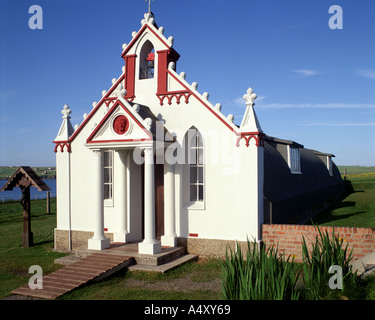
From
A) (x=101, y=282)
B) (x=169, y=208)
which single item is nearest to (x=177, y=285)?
(x=101, y=282)

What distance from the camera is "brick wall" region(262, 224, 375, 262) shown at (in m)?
10.7

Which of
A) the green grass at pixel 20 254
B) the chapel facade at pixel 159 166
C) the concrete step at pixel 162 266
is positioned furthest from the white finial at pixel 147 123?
the green grass at pixel 20 254

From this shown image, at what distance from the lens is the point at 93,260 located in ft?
37.8

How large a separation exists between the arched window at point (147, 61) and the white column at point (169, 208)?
4032 mm

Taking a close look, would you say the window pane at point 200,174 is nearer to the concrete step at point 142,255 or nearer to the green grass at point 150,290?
the concrete step at point 142,255

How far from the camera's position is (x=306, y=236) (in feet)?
37.0

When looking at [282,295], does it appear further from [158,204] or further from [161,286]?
[158,204]

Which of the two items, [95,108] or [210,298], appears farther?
[95,108]

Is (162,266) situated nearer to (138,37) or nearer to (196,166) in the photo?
(196,166)

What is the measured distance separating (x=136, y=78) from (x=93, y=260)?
280 inches

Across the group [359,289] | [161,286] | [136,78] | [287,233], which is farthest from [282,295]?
[136,78]

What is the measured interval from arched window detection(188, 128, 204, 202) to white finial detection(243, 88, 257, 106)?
2.11m

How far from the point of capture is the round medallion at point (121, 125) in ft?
40.2

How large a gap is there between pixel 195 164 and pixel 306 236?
4.54 metres
